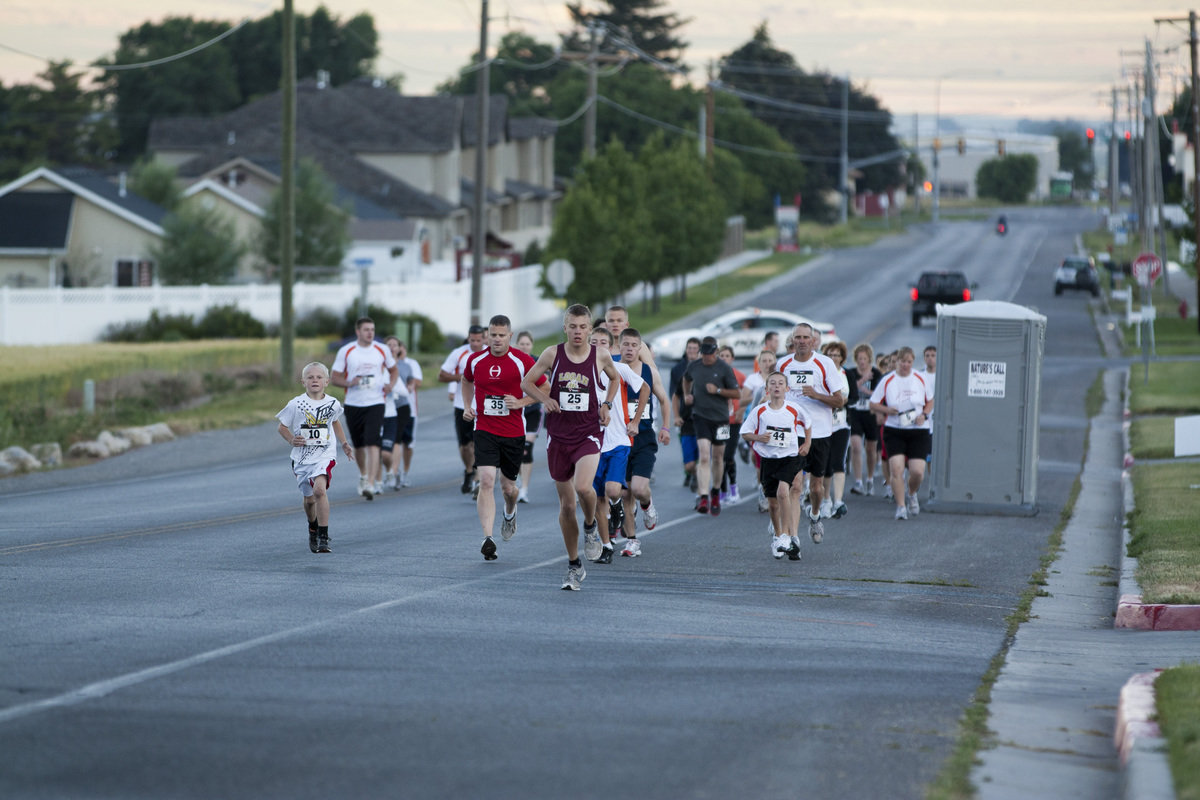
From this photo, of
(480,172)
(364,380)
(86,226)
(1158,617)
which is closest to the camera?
(1158,617)

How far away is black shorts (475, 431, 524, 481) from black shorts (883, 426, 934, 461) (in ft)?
21.2

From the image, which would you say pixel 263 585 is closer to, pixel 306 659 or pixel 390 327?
pixel 306 659

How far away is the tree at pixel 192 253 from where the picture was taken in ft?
171

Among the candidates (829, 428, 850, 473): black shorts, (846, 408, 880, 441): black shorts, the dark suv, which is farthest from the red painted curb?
the dark suv

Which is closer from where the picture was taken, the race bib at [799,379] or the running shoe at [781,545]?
the running shoe at [781,545]

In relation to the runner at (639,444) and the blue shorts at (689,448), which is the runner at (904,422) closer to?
the blue shorts at (689,448)

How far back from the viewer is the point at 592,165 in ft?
197

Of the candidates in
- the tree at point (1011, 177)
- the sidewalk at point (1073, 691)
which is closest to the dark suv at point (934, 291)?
the sidewalk at point (1073, 691)

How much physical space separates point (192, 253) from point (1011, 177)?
131 meters

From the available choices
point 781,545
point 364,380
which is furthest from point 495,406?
point 364,380

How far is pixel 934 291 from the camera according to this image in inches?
2186

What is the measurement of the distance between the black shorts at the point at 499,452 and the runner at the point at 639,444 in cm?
149

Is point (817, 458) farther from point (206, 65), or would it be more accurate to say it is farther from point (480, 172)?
point (206, 65)

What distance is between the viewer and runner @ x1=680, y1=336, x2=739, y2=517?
1730 cm
